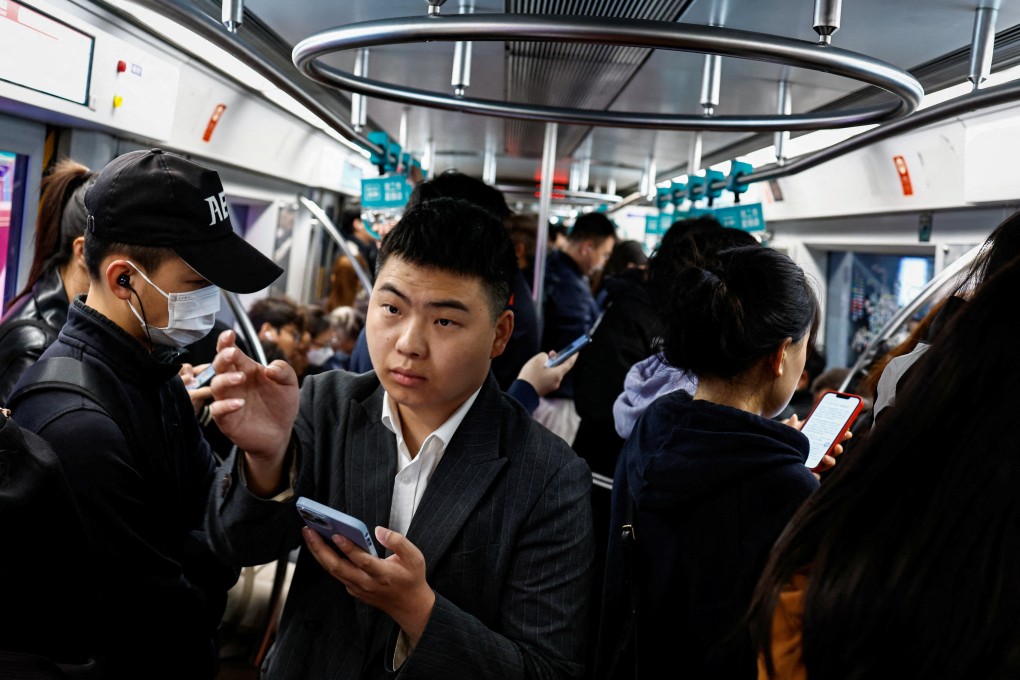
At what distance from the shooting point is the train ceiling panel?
204cm

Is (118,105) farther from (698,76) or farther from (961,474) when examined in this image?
(961,474)

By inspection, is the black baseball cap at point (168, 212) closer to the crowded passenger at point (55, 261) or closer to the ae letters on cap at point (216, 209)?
the ae letters on cap at point (216, 209)

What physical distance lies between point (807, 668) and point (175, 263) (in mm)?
1494

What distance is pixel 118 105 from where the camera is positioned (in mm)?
3854

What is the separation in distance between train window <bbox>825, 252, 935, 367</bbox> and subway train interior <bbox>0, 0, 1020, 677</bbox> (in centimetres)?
2

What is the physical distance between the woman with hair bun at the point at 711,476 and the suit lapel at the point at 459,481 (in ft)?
1.25

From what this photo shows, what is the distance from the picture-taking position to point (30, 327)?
2211mm

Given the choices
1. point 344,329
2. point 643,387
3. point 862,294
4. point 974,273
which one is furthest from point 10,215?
point 862,294

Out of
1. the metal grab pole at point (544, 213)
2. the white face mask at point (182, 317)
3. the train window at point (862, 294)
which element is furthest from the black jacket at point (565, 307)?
the white face mask at point (182, 317)

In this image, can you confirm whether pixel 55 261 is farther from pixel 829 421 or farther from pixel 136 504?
pixel 829 421

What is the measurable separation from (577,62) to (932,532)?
2336 millimetres

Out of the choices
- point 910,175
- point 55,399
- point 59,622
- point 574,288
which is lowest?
point 59,622

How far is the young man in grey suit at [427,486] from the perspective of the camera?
4.58ft

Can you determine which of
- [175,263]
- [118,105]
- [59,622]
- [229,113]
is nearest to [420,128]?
[229,113]
